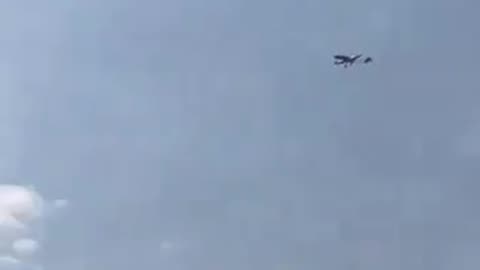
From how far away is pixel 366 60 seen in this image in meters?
180

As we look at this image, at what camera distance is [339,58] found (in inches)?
→ 6919

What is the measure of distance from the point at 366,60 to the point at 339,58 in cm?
835
